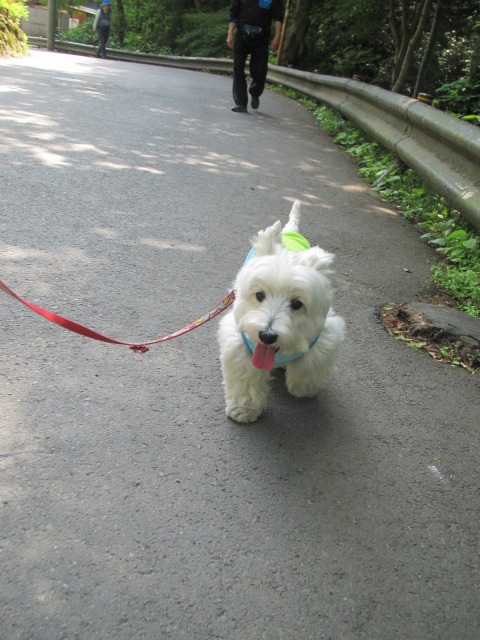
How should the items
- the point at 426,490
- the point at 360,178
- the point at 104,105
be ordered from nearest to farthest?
the point at 426,490 → the point at 360,178 → the point at 104,105

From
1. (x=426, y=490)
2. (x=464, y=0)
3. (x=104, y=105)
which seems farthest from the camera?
(x=464, y=0)

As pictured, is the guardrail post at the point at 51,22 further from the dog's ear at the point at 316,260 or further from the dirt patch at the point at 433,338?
the dog's ear at the point at 316,260

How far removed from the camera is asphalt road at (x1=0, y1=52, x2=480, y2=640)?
7.17 ft

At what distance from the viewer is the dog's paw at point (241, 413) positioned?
3.23 meters

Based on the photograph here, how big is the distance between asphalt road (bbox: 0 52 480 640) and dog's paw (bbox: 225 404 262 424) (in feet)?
0.24

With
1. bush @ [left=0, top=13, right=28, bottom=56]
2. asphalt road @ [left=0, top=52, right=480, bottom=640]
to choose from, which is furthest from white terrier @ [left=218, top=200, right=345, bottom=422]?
Result: bush @ [left=0, top=13, right=28, bottom=56]

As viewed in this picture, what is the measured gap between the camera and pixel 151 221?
19.0ft

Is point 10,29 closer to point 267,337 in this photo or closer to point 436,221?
point 436,221

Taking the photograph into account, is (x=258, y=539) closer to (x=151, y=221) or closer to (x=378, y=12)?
(x=151, y=221)

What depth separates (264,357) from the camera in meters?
3.00

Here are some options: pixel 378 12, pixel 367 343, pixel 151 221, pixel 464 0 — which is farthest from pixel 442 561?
pixel 378 12

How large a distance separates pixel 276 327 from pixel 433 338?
2010mm

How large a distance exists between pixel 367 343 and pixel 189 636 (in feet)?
8.80

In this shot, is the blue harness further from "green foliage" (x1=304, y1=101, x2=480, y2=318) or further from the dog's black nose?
"green foliage" (x1=304, y1=101, x2=480, y2=318)
